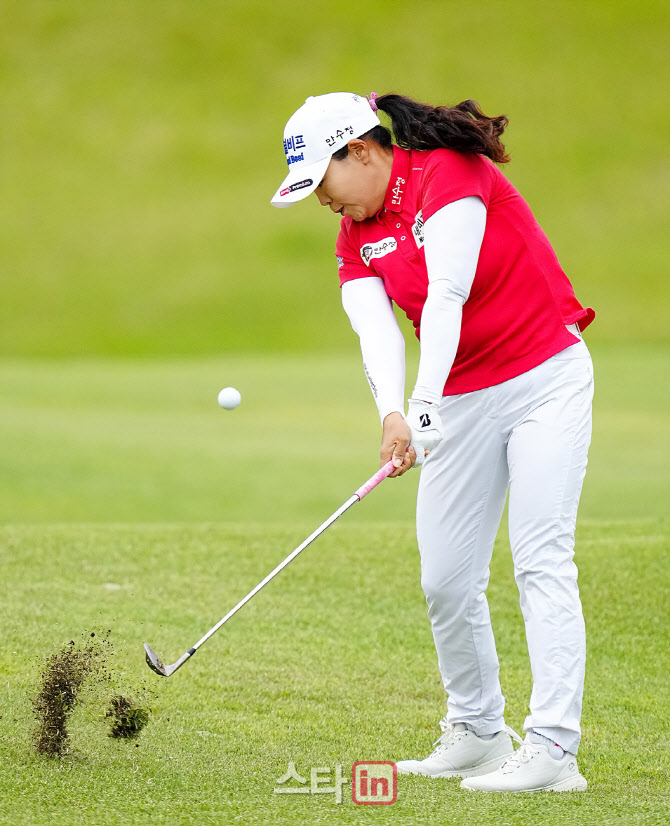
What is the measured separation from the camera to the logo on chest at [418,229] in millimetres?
2959

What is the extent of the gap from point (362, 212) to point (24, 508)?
21.7ft

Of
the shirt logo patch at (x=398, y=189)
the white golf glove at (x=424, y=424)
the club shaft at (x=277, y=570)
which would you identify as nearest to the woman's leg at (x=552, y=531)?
the white golf glove at (x=424, y=424)

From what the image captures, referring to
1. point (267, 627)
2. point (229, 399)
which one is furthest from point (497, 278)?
point (267, 627)

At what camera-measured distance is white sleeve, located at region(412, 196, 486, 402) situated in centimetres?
281

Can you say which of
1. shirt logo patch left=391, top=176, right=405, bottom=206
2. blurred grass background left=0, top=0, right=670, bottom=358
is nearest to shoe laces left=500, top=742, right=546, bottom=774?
shirt logo patch left=391, top=176, right=405, bottom=206

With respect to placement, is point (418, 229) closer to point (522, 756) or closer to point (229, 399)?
point (522, 756)

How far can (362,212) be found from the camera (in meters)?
3.06

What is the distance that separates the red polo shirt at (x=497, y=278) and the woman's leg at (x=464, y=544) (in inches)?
4.5

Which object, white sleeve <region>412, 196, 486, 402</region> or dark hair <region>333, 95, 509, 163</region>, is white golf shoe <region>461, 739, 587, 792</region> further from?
dark hair <region>333, 95, 509, 163</region>

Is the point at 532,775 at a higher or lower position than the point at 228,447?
lower

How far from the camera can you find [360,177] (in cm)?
299

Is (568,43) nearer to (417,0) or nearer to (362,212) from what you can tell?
(417,0)

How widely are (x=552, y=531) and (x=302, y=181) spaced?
3.58ft

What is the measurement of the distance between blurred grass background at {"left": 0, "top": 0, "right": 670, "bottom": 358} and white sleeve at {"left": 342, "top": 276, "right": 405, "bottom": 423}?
1818 centimetres
